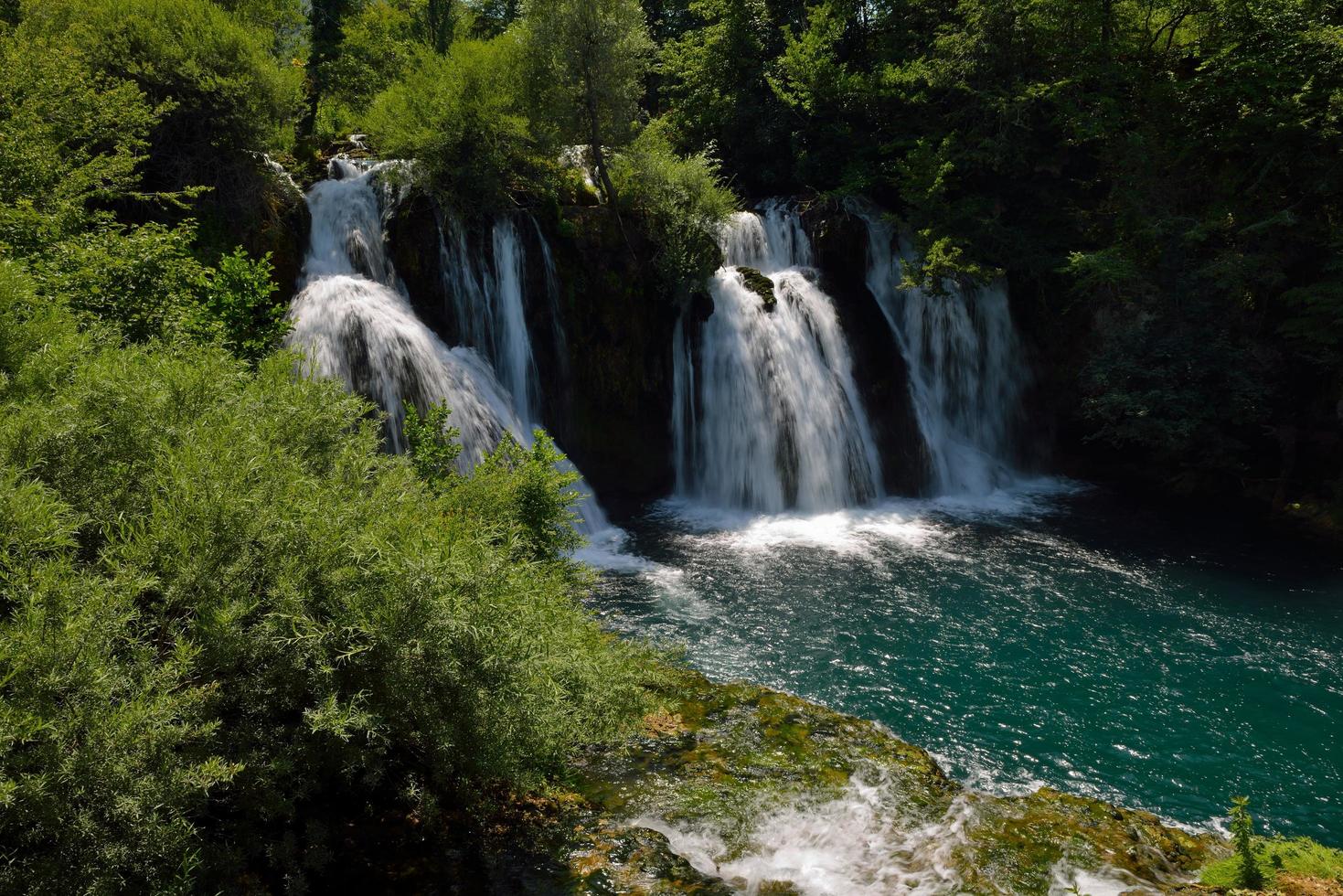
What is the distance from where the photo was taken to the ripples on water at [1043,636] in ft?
32.2

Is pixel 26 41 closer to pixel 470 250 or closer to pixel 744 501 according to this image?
pixel 470 250

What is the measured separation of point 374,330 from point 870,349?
13.6m

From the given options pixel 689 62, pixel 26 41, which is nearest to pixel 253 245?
pixel 26 41

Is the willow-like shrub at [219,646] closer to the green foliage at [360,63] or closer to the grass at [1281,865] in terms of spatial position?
the grass at [1281,865]

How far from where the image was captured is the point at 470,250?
17891 mm

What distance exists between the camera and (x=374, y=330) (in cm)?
1546

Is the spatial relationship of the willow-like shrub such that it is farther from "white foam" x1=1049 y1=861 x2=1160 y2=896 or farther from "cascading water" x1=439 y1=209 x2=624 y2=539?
"cascading water" x1=439 y1=209 x2=624 y2=539

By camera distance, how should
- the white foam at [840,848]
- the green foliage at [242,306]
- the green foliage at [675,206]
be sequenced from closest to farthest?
the white foam at [840,848] → the green foliage at [242,306] → the green foliage at [675,206]

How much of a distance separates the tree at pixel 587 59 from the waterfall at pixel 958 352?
8286 mm

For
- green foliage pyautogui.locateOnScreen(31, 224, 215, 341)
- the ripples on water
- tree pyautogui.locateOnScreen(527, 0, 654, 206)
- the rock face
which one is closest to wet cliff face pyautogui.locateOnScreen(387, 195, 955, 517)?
tree pyautogui.locateOnScreen(527, 0, 654, 206)

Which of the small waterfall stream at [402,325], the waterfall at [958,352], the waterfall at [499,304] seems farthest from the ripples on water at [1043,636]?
the waterfall at [499,304]

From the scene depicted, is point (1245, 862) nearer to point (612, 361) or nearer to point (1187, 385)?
point (1187, 385)

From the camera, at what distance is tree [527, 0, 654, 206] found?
779 inches

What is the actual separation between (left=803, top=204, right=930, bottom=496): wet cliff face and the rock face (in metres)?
13.5
